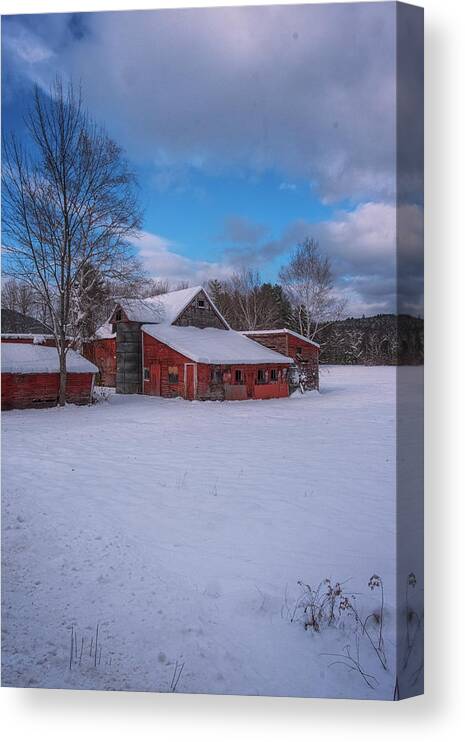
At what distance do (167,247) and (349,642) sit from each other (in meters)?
2.34

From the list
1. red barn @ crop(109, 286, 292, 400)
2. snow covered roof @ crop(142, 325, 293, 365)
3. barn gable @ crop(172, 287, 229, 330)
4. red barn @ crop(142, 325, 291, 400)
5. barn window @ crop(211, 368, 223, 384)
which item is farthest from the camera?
barn window @ crop(211, 368, 223, 384)

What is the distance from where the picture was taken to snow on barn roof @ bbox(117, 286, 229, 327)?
3.02m

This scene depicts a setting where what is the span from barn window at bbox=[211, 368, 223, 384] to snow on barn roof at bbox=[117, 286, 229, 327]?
2.37 m

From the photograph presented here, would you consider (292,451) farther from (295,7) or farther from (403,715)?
(295,7)

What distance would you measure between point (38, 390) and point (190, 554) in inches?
64.9

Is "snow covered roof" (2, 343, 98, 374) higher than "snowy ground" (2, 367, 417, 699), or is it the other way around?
"snow covered roof" (2, 343, 98, 374)

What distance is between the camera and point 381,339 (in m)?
2.47

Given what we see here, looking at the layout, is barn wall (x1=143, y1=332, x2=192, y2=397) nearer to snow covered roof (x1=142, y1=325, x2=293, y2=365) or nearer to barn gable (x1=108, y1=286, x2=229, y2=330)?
snow covered roof (x1=142, y1=325, x2=293, y2=365)

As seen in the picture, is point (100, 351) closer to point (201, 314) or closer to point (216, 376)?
point (201, 314)

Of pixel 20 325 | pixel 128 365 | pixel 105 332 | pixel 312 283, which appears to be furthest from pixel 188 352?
pixel 312 283

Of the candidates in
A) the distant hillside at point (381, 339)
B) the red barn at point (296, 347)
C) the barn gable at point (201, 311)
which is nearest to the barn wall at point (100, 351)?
the barn gable at point (201, 311)

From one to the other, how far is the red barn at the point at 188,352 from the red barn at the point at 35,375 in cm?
41

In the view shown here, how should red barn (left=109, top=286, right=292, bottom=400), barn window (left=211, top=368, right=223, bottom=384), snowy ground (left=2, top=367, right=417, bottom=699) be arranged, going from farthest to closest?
barn window (left=211, top=368, right=223, bottom=384), red barn (left=109, top=286, right=292, bottom=400), snowy ground (left=2, top=367, right=417, bottom=699)

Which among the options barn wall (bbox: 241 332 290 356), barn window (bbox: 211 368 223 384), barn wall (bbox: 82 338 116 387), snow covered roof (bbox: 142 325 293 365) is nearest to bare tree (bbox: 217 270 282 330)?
barn wall (bbox: 241 332 290 356)
